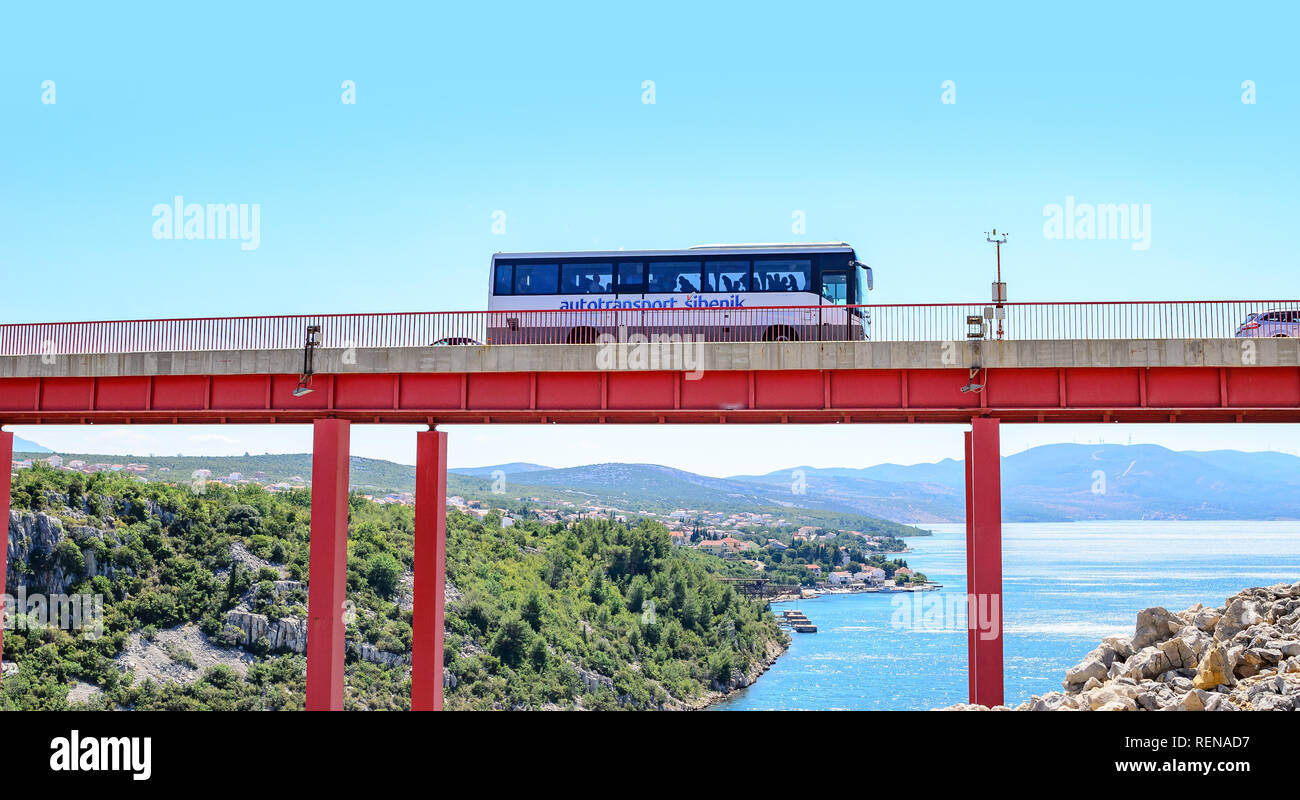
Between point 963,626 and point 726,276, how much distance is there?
406 ft

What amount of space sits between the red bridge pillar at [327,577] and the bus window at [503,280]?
8.39 m

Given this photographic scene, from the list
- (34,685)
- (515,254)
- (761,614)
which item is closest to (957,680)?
(761,614)

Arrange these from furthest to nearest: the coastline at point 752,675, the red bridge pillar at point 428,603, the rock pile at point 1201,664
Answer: the coastline at point 752,675 < the red bridge pillar at point 428,603 < the rock pile at point 1201,664

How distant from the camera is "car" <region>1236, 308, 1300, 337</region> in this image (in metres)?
23.4

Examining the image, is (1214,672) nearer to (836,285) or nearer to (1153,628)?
(1153,628)

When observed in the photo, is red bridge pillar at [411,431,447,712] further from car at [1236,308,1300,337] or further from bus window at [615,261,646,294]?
car at [1236,308,1300,337]

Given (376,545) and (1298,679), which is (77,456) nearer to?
(376,545)

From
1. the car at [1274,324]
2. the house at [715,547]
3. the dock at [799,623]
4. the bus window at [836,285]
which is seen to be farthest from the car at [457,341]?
the house at [715,547]

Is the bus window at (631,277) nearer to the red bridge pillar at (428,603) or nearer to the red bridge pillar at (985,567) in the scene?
the red bridge pillar at (428,603)

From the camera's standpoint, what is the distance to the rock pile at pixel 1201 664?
1749 centimetres

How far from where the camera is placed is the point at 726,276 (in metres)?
30.6

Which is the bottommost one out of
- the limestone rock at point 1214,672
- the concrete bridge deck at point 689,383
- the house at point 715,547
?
the house at point 715,547

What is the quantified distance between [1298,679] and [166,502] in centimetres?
7004

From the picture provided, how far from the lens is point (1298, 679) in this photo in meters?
17.4
